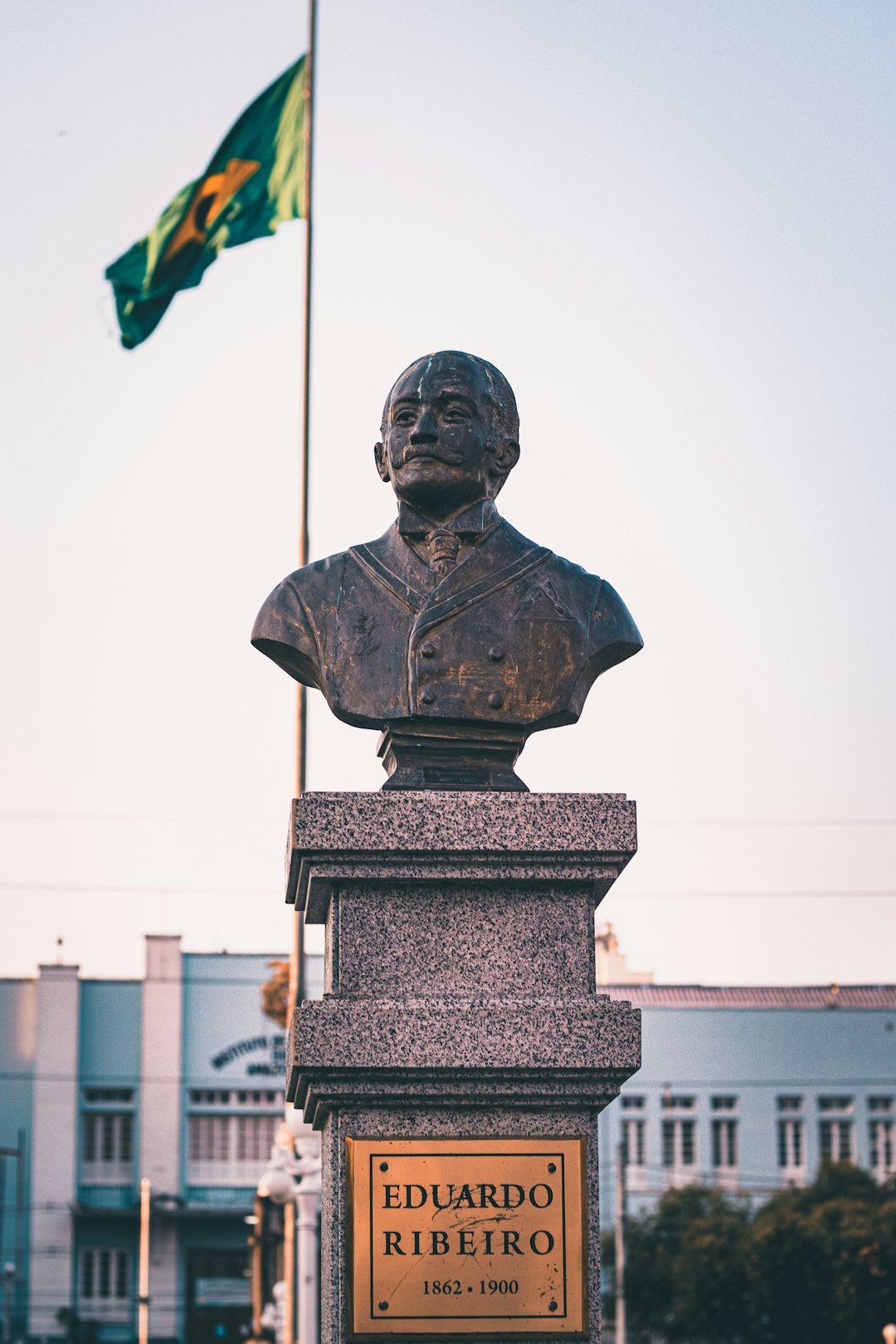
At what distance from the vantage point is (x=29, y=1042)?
50.8 meters

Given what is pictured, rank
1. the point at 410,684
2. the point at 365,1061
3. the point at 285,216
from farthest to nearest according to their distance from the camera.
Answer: the point at 285,216 → the point at 410,684 → the point at 365,1061

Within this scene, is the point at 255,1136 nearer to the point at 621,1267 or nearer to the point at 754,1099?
the point at 754,1099

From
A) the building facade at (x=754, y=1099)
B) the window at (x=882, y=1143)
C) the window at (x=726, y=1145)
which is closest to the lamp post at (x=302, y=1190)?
the building facade at (x=754, y=1099)

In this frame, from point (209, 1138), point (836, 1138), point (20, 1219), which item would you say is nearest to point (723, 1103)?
point (836, 1138)

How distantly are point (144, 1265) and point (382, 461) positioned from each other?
Result: 4643cm

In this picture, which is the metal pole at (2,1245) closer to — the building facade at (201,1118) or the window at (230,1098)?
the building facade at (201,1118)

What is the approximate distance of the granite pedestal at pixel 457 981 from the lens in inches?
220

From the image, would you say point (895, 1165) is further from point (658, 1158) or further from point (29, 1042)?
point (29, 1042)

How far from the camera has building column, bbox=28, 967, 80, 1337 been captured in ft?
164

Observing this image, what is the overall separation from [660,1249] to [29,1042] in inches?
697

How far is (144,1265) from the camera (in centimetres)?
4972

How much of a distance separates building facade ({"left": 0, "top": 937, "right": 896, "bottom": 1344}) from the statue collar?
45070mm

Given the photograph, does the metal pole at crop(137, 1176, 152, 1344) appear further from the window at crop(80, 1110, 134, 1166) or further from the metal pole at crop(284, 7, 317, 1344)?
the metal pole at crop(284, 7, 317, 1344)

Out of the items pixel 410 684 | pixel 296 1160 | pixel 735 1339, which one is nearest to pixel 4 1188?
pixel 735 1339
